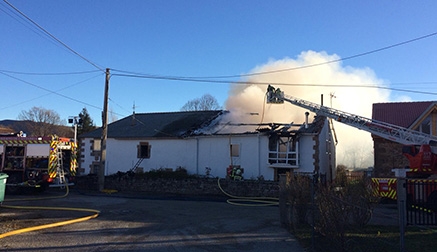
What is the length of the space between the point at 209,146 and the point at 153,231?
52.6 ft

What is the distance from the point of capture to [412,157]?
1518 centimetres

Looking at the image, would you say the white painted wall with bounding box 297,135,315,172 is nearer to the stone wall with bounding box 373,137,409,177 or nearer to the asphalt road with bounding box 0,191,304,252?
the stone wall with bounding box 373,137,409,177

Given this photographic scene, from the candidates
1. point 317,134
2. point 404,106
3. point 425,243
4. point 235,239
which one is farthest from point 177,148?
point 425,243

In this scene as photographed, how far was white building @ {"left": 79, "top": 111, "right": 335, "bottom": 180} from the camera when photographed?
22734 millimetres

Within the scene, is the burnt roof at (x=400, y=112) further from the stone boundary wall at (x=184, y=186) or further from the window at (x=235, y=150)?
the stone boundary wall at (x=184, y=186)

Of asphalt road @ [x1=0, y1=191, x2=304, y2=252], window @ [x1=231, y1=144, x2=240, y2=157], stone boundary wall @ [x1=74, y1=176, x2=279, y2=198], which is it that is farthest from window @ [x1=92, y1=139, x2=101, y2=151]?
asphalt road @ [x1=0, y1=191, x2=304, y2=252]

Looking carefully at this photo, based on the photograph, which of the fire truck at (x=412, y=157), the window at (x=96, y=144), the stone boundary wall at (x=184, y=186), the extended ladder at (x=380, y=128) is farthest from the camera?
the window at (x=96, y=144)

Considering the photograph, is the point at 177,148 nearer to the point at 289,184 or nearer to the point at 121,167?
the point at 121,167

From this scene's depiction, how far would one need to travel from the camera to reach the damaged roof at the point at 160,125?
27483 millimetres

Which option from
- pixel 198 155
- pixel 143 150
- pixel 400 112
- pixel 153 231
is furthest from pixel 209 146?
pixel 153 231

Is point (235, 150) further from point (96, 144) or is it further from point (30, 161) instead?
point (96, 144)

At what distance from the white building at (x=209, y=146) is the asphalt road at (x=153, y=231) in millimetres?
9407

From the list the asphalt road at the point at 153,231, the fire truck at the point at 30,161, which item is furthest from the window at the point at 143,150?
the asphalt road at the point at 153,231

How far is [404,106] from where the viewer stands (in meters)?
26.8
